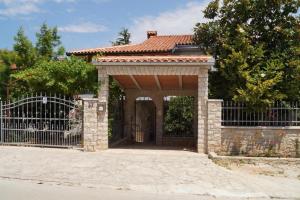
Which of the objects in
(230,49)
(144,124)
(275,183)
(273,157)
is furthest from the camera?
(144,124)

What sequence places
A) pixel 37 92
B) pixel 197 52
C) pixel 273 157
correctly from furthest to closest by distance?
pixel 197 52 < pixel 37 92 < pixel 273 157

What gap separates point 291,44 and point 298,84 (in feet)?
5.33

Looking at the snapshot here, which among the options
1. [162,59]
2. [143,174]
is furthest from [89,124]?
[143,174]

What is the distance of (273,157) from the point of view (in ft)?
42.8

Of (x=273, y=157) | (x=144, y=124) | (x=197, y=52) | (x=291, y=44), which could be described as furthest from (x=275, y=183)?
(x=197, y=52)

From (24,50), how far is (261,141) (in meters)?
11.0

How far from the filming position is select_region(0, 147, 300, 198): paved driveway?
26.8 feet

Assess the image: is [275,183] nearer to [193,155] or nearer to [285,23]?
[193,155]

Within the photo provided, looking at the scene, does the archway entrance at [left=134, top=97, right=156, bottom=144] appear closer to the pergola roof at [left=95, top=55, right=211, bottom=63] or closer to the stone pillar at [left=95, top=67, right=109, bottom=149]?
the stone pillar at [left=95, top=67, right=109, bottom=149]

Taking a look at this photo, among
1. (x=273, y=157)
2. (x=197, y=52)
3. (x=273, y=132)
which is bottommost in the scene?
(x=273, y=157)

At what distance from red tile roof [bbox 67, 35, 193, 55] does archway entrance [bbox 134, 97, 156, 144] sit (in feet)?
12.7

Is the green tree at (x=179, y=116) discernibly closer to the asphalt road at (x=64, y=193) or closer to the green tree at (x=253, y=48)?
the green tree at (x=253, y=48)

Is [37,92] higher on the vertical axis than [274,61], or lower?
lower

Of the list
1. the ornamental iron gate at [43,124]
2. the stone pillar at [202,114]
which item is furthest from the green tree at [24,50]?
the stone pillar at [202,114]
